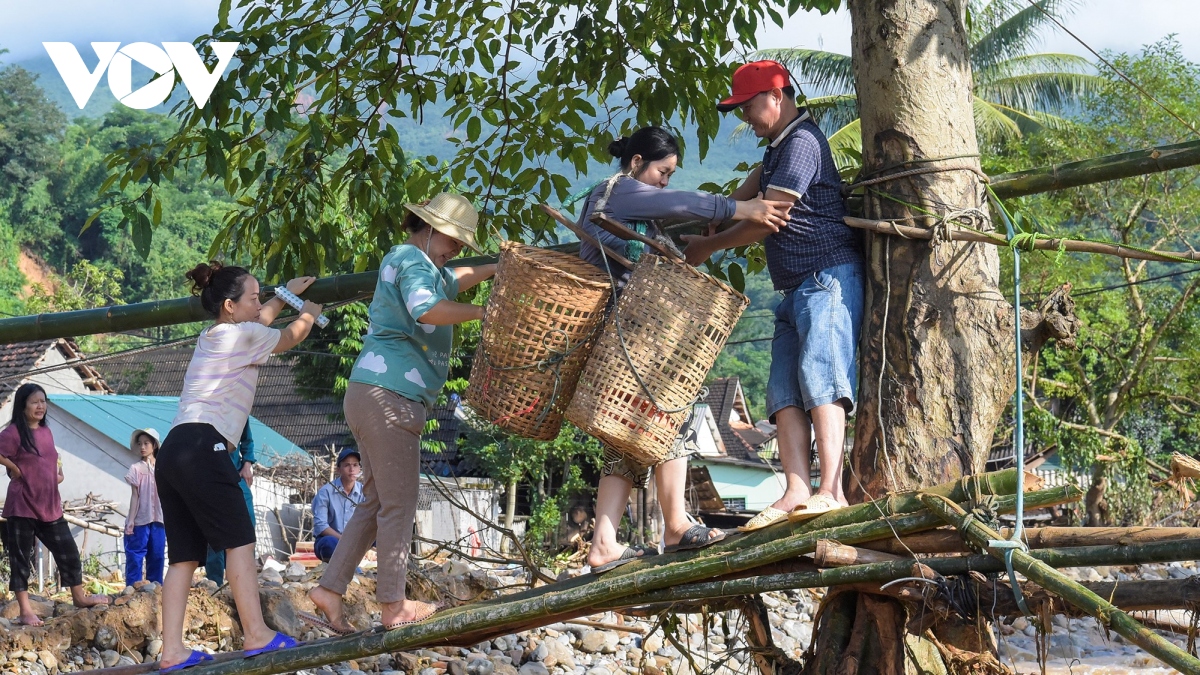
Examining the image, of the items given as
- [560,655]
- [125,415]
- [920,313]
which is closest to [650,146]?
[920,313]

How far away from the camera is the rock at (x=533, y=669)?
26.0 ft

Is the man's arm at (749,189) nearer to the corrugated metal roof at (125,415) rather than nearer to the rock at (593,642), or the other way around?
the rock at (593,642)

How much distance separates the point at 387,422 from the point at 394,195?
2.69 meters

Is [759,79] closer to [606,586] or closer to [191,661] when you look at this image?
[606,586]

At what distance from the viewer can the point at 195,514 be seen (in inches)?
169

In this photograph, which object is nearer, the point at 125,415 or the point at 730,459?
the point at 125,415

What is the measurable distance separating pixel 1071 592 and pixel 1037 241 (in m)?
1.18

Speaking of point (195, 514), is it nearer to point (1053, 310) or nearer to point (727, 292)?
point (727, 292)

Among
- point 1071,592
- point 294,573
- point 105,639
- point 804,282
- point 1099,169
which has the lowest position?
point 294,573

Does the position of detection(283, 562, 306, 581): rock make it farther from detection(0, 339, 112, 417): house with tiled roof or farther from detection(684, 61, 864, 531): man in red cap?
detection(0, 339, 112, 417): house with tiled roof

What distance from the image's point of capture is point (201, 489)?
168 inches

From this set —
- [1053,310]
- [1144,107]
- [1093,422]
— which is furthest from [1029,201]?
[1053,310]

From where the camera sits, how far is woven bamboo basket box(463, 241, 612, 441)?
12.4 ft

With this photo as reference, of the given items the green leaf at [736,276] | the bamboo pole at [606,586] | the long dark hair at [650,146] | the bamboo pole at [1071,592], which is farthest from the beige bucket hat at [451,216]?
the green leaf at [736,276]
